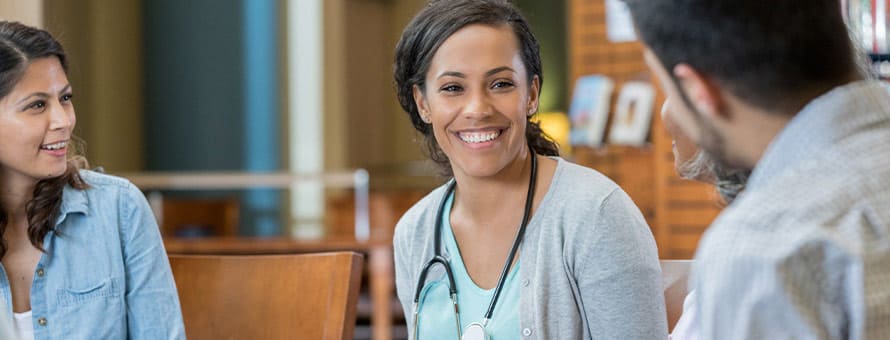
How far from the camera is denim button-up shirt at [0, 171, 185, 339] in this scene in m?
1.76

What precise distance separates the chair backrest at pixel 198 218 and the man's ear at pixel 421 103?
579cm

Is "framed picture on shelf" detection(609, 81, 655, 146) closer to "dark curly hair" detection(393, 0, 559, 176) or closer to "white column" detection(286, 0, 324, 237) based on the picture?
"white column" detection(286, 0, 324, 237)

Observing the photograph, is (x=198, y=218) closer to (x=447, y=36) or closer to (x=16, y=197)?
(x=16, y=197)

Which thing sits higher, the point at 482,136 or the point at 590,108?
the point at 482,136

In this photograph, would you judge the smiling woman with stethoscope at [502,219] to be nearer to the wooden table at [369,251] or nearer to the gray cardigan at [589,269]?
the gray cardigan at [589,269]

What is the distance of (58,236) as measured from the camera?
1.81 meters

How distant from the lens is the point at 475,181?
176 centimetres

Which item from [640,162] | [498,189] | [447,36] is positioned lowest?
[640,162]

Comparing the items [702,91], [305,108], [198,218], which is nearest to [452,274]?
[702,91]

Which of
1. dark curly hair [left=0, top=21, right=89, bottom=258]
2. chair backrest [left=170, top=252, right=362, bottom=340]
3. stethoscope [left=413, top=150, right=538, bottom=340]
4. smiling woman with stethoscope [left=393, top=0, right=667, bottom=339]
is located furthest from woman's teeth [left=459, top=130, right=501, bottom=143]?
dark curly hair [left=0, top=21, right=89, bottom=258]

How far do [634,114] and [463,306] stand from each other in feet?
18.5

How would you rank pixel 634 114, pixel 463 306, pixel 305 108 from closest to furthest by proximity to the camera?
1. pixel 463 306
2. pixel 634 114
3. pixel 305 108

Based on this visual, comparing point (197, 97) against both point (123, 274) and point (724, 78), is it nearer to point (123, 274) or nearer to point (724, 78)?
point (123, 274)

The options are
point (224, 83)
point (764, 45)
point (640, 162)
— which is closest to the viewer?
point (764, 45)
